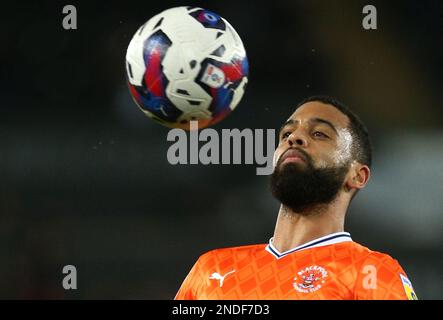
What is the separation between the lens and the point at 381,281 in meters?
3.51

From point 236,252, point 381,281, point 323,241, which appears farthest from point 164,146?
point 381,281

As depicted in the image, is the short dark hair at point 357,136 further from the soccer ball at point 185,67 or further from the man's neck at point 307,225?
the soccer ball at point 185,67

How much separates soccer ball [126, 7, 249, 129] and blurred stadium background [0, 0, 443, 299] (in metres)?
2.83

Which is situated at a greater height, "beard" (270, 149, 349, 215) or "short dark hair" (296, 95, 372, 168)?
"short dark hair" (296, 95, 372, 168)

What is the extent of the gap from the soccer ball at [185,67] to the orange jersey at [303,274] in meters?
0.78

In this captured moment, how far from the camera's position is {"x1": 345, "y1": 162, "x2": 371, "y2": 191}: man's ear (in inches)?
155

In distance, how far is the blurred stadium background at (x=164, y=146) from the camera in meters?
6.36

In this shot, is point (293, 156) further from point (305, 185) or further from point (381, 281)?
point (381, 281)

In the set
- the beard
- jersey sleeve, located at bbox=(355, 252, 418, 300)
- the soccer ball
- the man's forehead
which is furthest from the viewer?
the man's forehead

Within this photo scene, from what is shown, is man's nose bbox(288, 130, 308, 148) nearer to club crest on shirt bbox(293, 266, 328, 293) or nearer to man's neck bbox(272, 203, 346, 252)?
man's neck bbox(272, 203, 346, 252)

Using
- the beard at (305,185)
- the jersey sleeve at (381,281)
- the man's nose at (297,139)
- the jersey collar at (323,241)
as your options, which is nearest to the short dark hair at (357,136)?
the beard at (305,185)

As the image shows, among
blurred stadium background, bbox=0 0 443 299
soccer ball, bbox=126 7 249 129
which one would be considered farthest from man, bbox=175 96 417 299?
blurred stadium background, bbox=0 0 443 299

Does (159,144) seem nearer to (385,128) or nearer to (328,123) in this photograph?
(385,128)
